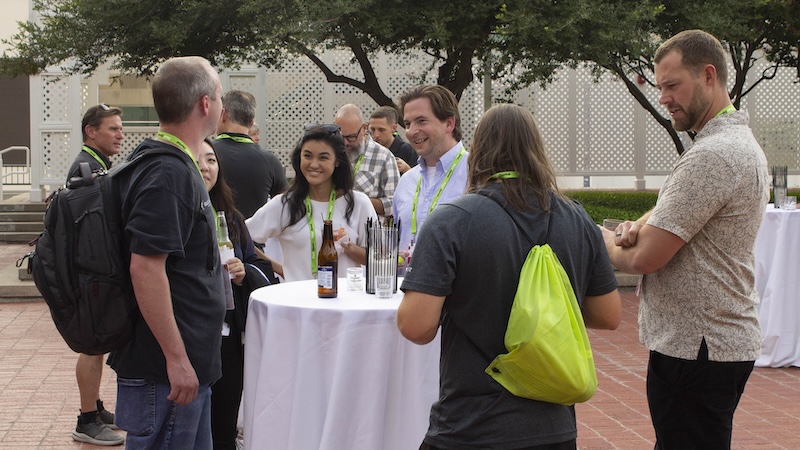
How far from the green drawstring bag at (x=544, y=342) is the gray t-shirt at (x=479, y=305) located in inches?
2.0

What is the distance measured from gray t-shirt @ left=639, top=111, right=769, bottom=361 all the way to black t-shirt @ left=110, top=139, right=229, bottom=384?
4.72 ft

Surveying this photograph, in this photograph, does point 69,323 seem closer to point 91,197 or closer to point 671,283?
point 91,197

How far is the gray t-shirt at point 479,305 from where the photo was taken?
8.20 feet

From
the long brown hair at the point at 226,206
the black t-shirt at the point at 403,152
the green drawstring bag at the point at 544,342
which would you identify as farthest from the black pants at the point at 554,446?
the black t-shirt at the point at 403,152

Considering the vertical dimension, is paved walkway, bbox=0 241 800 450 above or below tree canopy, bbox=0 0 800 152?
below

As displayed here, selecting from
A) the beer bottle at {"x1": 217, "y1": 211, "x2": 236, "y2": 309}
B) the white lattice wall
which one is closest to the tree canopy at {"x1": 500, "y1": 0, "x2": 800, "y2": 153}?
the white lattice wall

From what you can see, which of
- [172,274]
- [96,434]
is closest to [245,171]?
[96,434]

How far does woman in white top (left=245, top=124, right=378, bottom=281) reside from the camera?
467 cm

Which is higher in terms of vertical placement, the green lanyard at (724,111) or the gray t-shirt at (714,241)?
the green lanyard at (724,111)

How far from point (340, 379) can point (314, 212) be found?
1295mm

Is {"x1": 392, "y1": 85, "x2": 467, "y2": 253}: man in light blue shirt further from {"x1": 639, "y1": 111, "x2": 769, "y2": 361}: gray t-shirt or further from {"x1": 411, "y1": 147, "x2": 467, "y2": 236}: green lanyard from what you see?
{"x1": 639, "y1": 111, "x2": 769, "y2": 361}: gray t-shirt

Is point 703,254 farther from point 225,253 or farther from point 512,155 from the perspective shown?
point 225,253

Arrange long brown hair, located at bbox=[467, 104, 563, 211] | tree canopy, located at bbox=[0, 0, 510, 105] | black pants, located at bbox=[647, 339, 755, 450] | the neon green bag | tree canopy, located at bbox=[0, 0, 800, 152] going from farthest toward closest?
tree canopy, located at bbox=[0, 0, 510, 105], tree canopy, located at bbox=[0, 0, 800, 152], black pants, located at bbox=[647, 339, 755, 450], long brown hair, located at bbox=[467, 104, 563, 211], the neon green bag

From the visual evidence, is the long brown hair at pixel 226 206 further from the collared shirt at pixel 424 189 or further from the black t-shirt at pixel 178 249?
the black t-shirt at pixel 178 249
